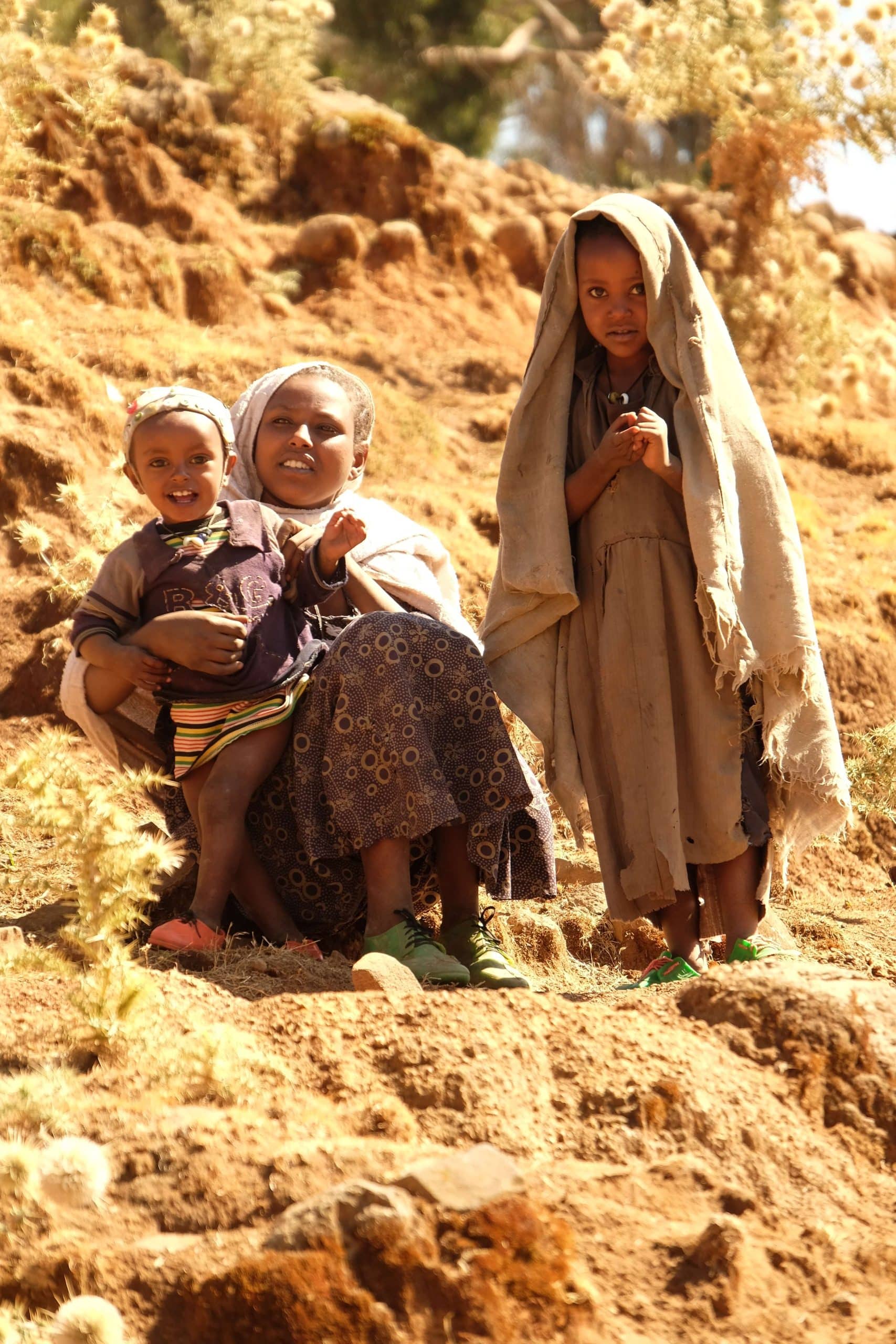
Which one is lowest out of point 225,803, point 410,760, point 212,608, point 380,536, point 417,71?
point 225,803

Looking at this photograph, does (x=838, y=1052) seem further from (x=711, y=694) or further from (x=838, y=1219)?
(x=711, y=694)

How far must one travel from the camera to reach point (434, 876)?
384 centimetres

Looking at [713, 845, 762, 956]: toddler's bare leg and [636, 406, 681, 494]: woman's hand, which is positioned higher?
[636, 406, 681, 494]: woman's hand

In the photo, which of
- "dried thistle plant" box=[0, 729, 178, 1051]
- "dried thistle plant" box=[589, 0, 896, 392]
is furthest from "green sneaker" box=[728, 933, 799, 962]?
"dried thistle plant" box=[589, 0, 896, 392]

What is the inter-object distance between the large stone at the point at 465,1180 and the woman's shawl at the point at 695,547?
1641mm

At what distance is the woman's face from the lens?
156 inches

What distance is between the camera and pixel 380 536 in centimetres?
402

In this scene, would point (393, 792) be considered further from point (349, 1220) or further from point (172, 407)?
point (349, 1220)

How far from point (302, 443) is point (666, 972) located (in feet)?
5.44

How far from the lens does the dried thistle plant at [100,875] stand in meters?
2.58

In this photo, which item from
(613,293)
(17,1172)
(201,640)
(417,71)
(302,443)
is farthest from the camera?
(417,71)

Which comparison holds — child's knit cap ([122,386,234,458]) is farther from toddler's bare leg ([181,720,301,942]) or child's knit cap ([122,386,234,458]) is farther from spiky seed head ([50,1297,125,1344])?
spiky seed head ([50,1297,125,1344])

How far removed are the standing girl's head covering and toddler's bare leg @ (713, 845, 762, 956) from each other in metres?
1.48

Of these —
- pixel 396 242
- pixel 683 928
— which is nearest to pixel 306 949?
pixel 683 928
